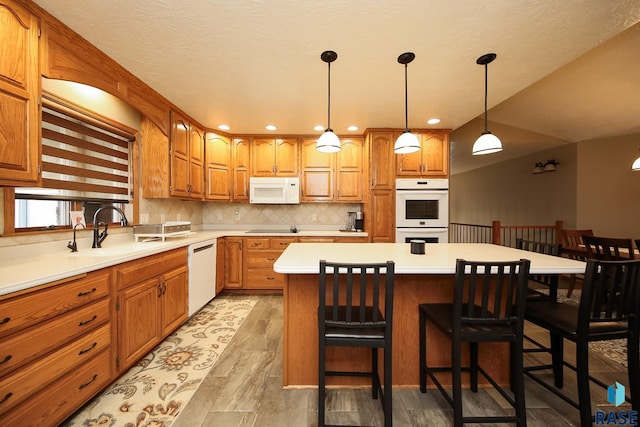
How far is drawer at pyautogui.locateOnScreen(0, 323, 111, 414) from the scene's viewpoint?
1116mm

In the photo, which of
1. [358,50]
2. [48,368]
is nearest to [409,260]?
[358,50]

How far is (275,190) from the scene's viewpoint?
3859 mm

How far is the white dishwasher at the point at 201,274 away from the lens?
2.75 meters

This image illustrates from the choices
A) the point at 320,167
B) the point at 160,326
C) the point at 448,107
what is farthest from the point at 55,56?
the point at 448,107

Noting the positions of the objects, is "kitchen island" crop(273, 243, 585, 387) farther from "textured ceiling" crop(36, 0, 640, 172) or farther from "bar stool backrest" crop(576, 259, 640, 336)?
"textured ceiling" crop(36, 0, 640, 172)

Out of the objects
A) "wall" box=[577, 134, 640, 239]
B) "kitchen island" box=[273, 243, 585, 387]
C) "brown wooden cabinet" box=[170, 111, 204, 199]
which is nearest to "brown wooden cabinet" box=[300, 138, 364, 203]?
"brown wooden cabinet" box=[170, 111, 204, 199]

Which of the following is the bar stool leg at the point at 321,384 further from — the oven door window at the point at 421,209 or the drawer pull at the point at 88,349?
the oven door window at the point at 421,209

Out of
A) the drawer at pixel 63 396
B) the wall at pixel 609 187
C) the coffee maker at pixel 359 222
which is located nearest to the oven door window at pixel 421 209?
the coffee maker at pixel 359 222

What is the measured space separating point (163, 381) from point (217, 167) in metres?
2.83

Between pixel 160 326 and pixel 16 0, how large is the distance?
2352mm

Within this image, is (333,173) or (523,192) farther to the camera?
(523,192)

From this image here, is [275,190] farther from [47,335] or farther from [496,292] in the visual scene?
[496,292]

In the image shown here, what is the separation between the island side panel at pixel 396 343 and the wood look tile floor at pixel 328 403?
0.35 ft

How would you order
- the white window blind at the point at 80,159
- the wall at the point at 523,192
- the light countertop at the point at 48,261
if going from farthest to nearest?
the wall at the point at 523,192
the white window blind at the point at 80,159
the light countertop at the point at 48,261
